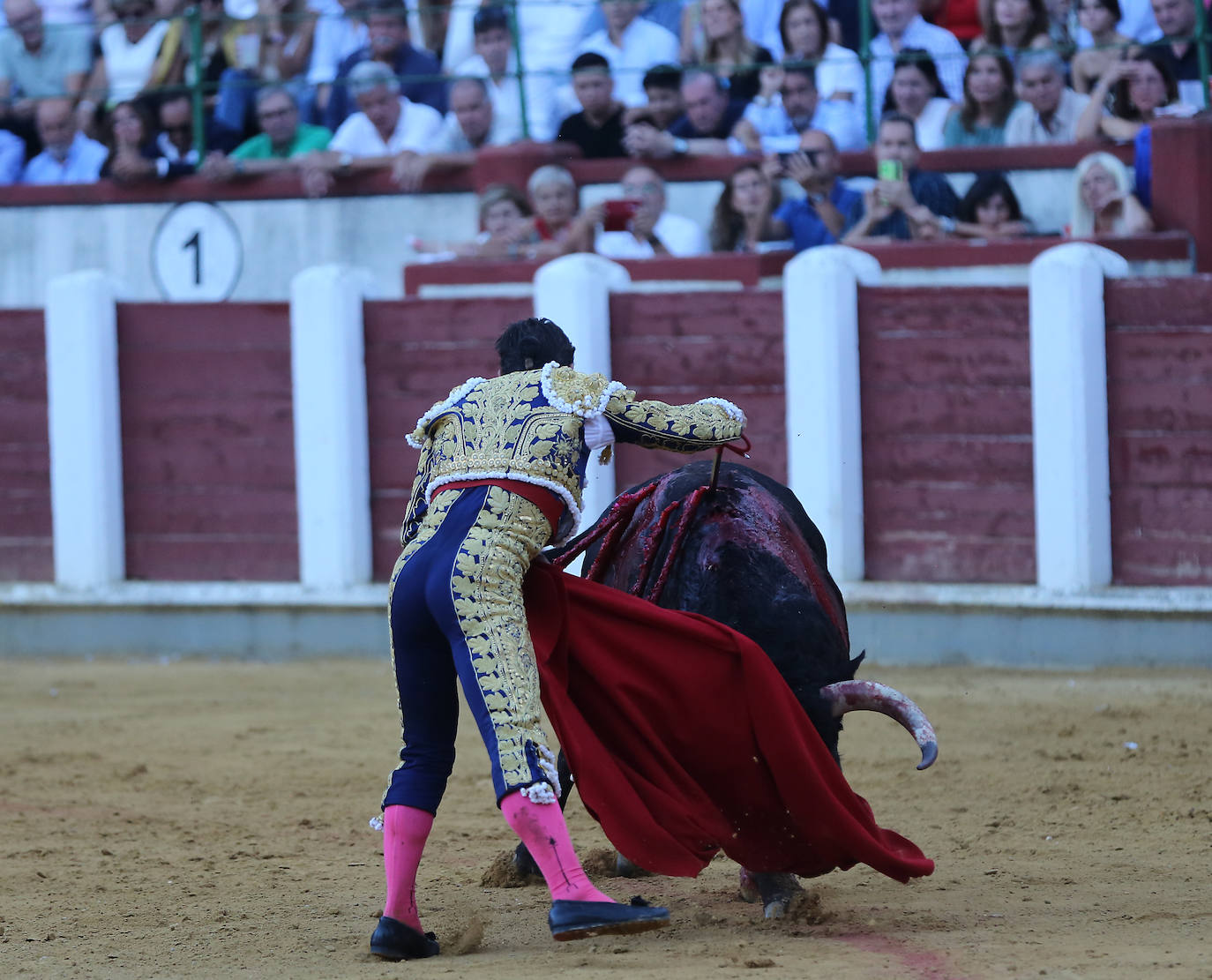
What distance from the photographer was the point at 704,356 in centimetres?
666

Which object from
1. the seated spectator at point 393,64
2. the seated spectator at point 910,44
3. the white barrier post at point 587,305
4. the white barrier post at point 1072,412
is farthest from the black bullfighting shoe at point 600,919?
the seated spectator at point 393,64

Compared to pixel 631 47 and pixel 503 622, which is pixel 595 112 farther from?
pixel 503 622

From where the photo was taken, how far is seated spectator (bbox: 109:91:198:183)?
28.6ft

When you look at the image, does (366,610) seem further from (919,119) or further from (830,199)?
(919,119)

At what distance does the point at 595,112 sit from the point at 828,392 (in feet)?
6.42

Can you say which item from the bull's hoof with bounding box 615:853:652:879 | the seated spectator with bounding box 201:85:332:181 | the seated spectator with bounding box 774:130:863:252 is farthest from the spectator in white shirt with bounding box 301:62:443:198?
the bull's hoof with bounding box 615:853:652:879

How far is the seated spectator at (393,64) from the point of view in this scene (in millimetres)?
8312

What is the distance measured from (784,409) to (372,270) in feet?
8.35

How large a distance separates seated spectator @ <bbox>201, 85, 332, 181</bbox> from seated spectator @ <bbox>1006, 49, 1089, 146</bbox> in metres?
3.17

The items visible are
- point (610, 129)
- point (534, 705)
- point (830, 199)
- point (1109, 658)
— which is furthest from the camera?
point (610, 129)

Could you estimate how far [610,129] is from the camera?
7730 millimetres

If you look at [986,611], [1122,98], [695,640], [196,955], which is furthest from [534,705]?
[1122,98]

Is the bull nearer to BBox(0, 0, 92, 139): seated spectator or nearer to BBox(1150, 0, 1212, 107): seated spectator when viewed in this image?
BBox(1150, 0, 1212, 107): seated spectator

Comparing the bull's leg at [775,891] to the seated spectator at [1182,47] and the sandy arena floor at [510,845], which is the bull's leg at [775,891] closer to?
the sandy arena floor at [510,845]
